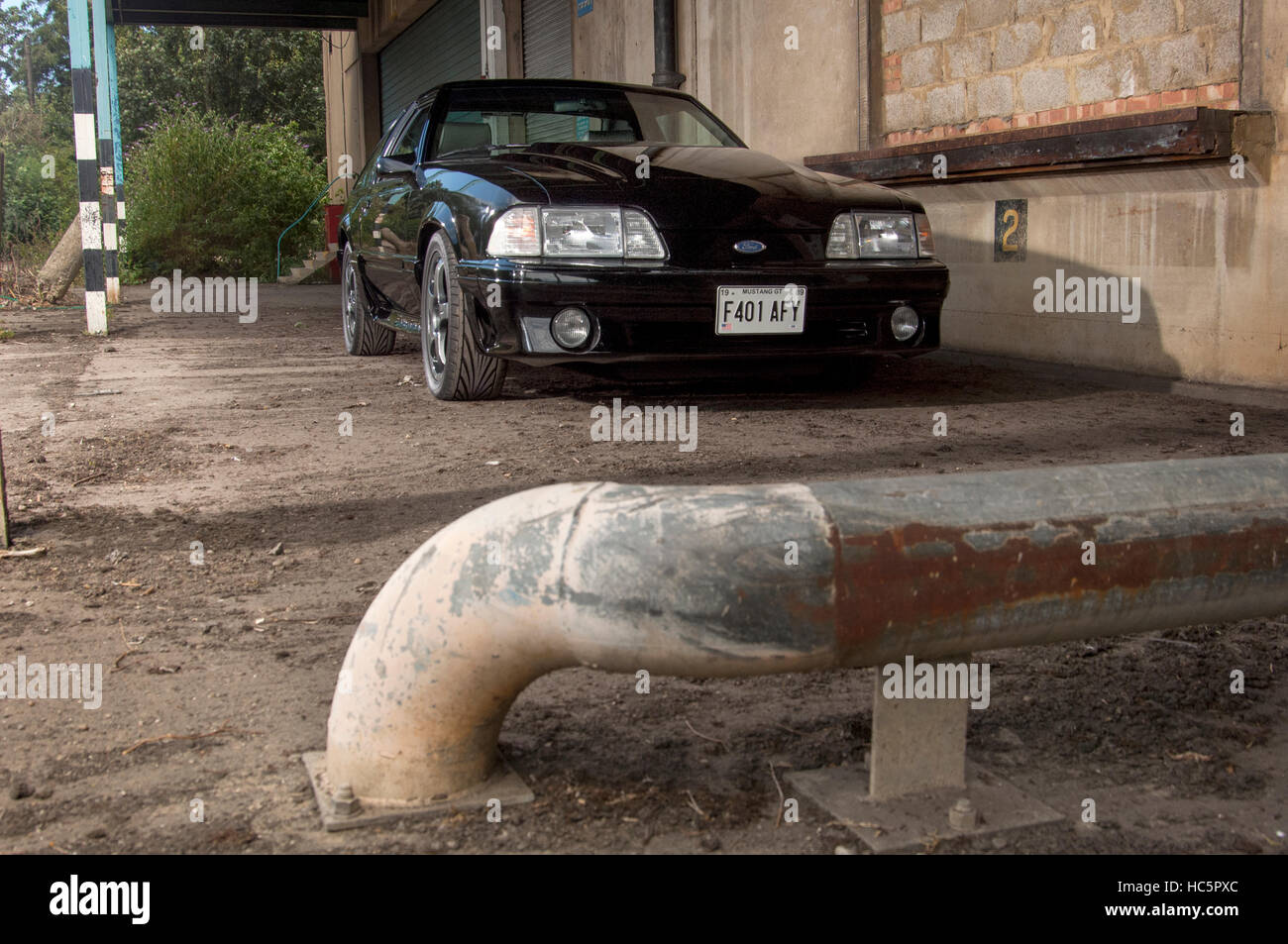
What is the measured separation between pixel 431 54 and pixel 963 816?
20473 millimetres

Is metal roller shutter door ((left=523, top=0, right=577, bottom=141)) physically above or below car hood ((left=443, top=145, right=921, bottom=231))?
above

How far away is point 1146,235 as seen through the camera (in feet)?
20.2

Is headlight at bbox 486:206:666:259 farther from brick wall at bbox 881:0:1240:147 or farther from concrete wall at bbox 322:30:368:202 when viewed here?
concrete wall at bbox 322:30:368:202

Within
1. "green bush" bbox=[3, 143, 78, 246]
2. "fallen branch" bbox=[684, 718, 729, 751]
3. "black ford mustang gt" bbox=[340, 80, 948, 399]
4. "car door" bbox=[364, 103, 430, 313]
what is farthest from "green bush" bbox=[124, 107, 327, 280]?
"fallen branch" bbox=[684, 718, 729, 751]

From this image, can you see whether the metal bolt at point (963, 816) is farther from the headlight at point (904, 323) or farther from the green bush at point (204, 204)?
the green bush at point (204, 204)

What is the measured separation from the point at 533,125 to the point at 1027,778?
18.7ft

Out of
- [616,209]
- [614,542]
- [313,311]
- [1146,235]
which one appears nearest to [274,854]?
[614,542]

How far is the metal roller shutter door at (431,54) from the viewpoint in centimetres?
Answer: 1831

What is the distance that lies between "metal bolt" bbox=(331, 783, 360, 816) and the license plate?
3583 mm

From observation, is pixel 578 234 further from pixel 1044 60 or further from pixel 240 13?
pixel 240 13

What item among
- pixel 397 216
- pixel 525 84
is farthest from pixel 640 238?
pixel 525 84

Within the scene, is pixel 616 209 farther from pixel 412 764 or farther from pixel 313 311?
pixel 313 311

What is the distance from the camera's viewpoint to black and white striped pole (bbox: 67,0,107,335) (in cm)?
950

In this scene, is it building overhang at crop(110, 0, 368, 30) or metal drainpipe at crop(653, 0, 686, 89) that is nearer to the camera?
metal drainpipe at crop(653, 0, 686, 89)
